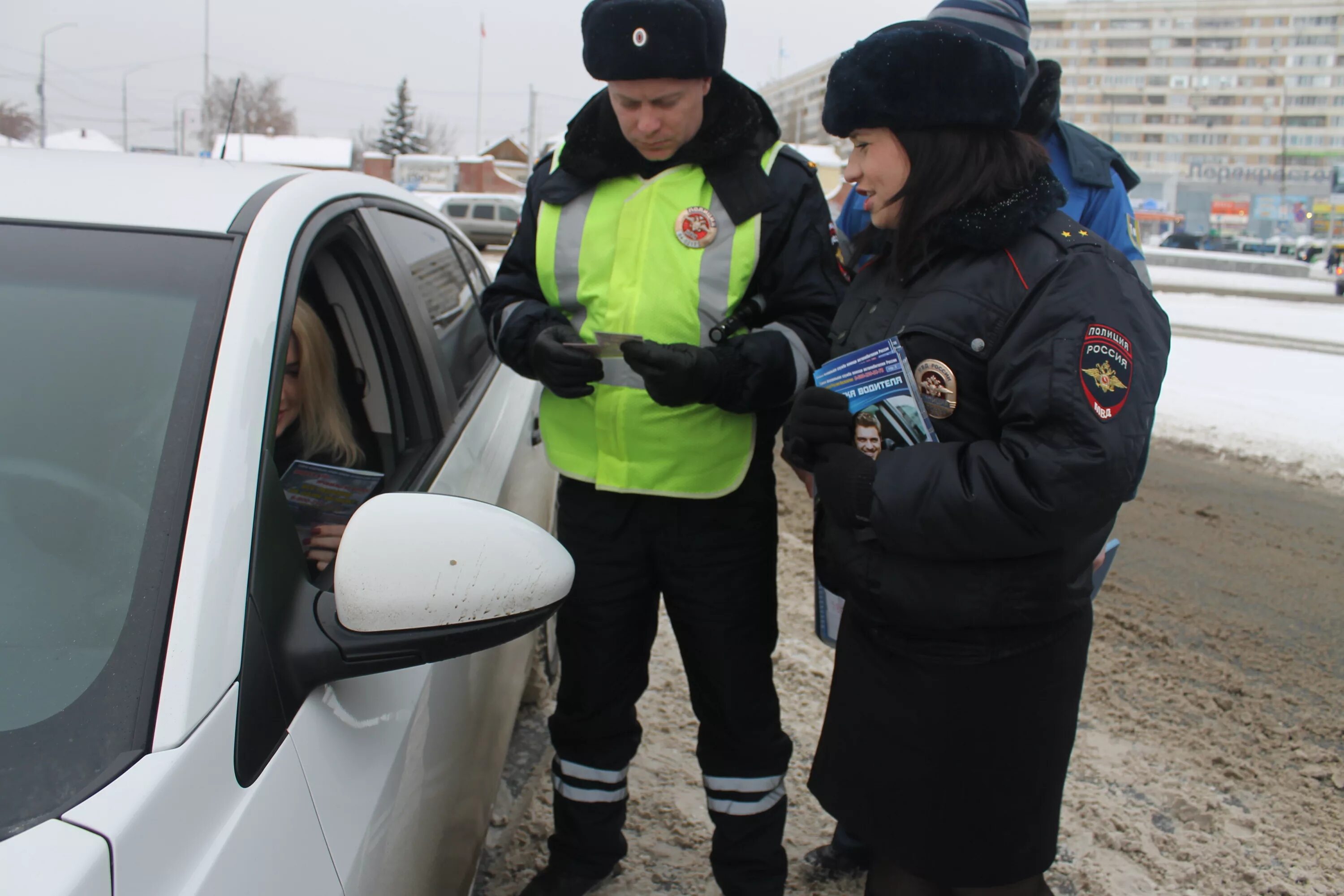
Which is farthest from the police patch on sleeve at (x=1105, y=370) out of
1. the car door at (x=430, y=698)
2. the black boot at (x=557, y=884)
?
the black boot at (x=557, y=884)

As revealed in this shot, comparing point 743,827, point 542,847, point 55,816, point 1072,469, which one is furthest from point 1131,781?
point 55,816

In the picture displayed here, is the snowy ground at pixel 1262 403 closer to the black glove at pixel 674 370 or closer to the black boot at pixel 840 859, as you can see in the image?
the black boot at pixel 840 859

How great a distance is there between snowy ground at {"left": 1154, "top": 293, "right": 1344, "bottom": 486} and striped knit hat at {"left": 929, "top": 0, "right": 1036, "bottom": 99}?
428 centimetres

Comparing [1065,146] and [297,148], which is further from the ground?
[297,148]

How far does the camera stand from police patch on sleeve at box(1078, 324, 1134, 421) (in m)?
1.40

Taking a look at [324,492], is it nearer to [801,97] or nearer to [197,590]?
[197,590]

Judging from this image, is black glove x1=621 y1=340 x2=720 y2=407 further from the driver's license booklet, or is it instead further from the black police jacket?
the driver's license booklet

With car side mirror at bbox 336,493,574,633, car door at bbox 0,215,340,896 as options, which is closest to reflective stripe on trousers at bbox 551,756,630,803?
car side mirror at bbox 336,493,574,633

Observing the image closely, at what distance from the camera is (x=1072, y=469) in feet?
4.57

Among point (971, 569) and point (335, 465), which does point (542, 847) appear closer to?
point (335, 465)

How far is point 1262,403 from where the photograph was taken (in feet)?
24.3

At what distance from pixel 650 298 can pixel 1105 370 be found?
0.92 meters

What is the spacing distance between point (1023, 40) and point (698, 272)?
91 cm

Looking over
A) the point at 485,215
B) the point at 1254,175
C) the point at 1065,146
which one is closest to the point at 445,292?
the point at 1065,146
